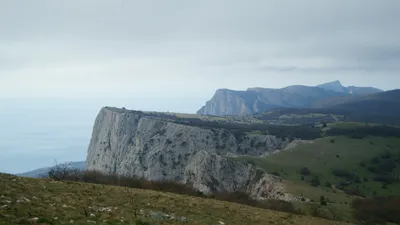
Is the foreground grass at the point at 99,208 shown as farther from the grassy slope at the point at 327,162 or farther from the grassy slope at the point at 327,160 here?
the grassy slope at the point at 327,160

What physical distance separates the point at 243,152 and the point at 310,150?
3620 centimetres

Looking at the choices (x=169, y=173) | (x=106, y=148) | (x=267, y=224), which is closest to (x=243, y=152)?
(x=169, y=173)

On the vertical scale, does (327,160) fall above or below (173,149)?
below

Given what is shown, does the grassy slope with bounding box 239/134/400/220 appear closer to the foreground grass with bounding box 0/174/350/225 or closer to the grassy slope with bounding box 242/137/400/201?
the grassy slope with bounding box 242/137/400/201

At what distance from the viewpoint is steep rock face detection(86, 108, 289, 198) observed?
401ft

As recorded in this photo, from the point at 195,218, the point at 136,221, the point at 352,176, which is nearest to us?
the point at 136,221

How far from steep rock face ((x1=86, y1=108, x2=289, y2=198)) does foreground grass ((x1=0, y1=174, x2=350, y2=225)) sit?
296ft

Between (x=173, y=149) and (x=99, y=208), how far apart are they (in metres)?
137

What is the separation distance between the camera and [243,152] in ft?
543

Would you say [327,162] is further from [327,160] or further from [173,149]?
[173,149]

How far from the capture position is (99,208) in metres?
A: 21.6

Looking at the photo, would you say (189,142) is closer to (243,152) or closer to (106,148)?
(243,152)

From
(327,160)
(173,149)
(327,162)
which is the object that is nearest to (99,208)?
(327,162)

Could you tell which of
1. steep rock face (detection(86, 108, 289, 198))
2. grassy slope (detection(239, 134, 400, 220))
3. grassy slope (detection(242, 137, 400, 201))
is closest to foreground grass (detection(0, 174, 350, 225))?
grassy slope (detection(239, 134, 400, 220))
